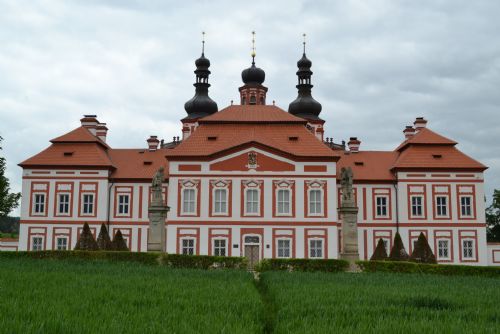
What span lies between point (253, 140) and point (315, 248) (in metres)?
8.39

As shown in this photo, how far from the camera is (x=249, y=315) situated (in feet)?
37.0

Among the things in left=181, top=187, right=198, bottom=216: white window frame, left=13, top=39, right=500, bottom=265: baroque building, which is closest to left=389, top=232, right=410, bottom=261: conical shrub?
left=13, top=39, right=500, bottom=265: baroque building

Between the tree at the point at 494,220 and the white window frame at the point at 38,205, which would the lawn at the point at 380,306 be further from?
the tree at the point at 494,220

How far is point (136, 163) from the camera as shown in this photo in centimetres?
4516

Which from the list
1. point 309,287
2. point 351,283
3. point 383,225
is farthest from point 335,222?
point 309,287

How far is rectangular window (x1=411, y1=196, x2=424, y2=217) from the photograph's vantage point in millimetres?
41625

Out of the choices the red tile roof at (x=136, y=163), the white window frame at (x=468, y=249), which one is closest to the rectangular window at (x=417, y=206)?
the white window frame at (x=468, y=249)

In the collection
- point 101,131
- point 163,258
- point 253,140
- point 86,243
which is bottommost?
point 163,258

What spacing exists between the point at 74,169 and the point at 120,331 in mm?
34889

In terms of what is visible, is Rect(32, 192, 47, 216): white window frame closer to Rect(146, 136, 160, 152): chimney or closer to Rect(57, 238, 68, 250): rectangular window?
Rect(57, 238, 68, 250): rectangular window

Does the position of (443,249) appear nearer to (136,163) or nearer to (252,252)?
(252,252)

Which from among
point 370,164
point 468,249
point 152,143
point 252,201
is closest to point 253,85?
point 152,143

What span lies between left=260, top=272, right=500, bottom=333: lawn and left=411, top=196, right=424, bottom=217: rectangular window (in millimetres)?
21697

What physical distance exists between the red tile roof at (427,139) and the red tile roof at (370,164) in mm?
1770
